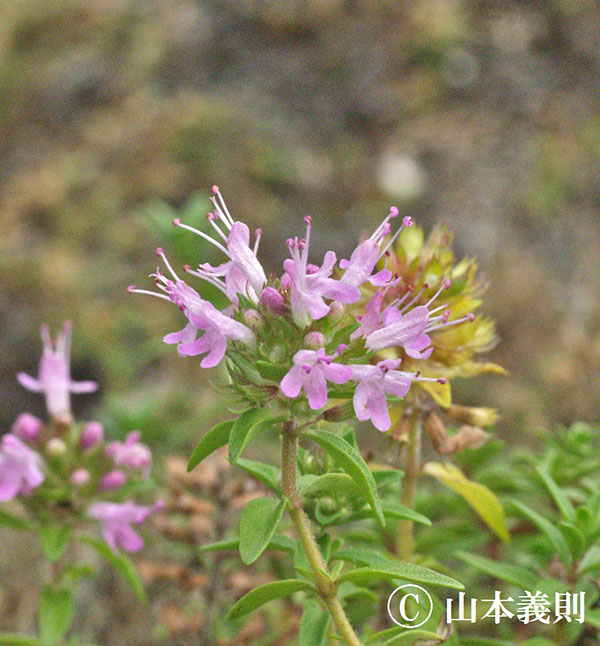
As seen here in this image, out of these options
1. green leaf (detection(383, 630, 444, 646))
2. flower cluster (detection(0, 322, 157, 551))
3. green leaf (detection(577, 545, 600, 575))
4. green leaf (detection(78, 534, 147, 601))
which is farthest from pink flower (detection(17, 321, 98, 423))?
green leaf (detection(577, 545, 600, 575))

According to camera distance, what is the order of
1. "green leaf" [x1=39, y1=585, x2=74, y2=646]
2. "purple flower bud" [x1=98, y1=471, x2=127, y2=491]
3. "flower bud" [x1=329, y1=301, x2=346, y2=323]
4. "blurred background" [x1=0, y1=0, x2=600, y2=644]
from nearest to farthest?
"flower bud" [x1=329, y1=301, x2=346, y2=323]
"green leaf" [x1=39, y1=585, x2=74, y2=646]
"purple flower bud" [x1=98, y1=471, x2=127, y2=491]
"blurred background" [x1=0, y1=0, x2=600, y2=644]

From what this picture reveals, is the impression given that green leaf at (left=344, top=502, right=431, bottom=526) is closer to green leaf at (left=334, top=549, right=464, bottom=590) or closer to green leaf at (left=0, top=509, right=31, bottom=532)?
green leaf at (left=334, top=549, right=464, bottom=590)

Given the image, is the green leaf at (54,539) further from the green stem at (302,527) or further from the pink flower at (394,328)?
the pink flower at (394,328)

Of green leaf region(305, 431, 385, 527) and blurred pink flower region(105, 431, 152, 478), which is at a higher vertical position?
blurred pink flower region(105, 431, 152, 478)

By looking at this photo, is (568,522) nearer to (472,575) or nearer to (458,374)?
(458,374)

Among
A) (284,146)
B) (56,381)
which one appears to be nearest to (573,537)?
(56,381)

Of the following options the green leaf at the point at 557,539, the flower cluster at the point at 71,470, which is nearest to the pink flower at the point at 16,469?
the flower cluster at the point at 71,470
